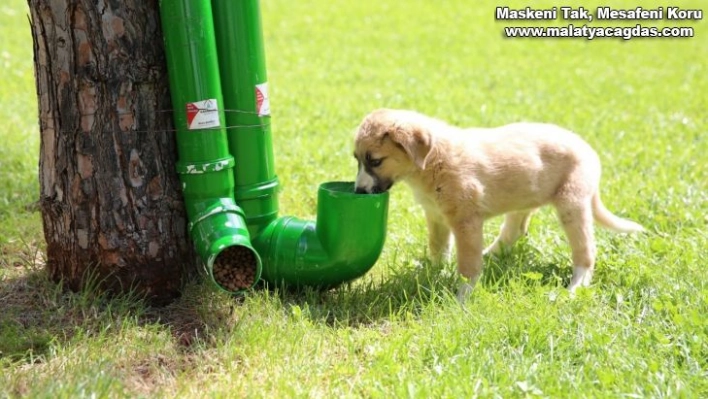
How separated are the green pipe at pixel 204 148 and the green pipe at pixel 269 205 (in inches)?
5.2

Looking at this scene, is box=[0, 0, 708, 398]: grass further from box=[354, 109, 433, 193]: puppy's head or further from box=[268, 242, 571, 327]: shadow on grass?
box=[354, 109, 433, 193]: puppy's head

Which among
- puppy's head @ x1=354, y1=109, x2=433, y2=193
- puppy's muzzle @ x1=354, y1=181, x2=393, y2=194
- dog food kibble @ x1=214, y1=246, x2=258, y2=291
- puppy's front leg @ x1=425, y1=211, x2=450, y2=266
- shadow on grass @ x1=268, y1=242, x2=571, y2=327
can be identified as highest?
puppy's head @ x1=354, y1=109, x2=433, y2=193

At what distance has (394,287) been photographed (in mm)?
4227

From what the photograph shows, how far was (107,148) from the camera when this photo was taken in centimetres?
369

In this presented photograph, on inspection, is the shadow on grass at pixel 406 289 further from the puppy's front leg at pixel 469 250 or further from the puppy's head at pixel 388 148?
the puppy's head at pixel 388 148

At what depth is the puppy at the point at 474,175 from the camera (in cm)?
428

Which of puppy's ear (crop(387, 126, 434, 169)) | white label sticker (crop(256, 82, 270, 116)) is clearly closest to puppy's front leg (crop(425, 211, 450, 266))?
puppy's ear (crop(387, 126, 434, 169))

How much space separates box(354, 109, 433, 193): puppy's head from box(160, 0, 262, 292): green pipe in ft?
2.70

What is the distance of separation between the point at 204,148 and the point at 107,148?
470mm

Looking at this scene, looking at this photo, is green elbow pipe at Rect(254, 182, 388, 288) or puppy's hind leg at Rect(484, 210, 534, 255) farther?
puppy's hind leg at Rect(484, 210, 534, 255)

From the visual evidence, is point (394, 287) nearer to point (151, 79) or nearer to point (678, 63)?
point (151, 79)

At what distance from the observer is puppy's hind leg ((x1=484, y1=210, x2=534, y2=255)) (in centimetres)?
496

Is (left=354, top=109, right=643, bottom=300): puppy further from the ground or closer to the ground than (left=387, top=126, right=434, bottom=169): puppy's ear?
closer to the ground

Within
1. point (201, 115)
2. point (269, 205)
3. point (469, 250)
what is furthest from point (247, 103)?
point (469, 250)
